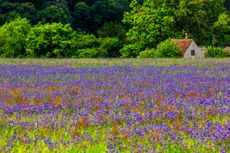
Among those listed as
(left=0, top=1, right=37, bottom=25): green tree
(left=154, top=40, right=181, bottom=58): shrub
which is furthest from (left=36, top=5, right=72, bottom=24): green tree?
(left=154, top=40, right=181, bottom=58): shrub

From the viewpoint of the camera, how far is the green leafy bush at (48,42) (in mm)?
43719

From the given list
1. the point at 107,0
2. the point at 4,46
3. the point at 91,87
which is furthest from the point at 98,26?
the point at 91,87

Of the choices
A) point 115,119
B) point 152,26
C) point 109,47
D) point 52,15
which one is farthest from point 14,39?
point 115,119

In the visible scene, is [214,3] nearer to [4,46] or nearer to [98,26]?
[98,26]

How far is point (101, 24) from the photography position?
251 ft

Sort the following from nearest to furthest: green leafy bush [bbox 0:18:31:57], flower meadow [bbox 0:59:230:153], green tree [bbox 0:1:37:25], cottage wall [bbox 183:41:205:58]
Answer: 1. flower meadow [bbox 0:59:230:153]
2. green leafy bush [bbox 0:18:31:57]
3. cottage wall [bbox 183:41:205:58]
4. green tree [bbox 0:1:37:25]

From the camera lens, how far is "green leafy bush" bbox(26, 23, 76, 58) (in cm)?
4372

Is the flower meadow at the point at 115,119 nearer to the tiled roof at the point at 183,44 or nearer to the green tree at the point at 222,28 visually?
the tiled roof at the point at 183,44

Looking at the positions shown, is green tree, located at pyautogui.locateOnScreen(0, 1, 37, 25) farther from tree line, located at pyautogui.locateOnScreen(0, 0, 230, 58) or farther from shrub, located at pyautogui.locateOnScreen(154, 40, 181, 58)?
shrub, located at pyautogui.locateOnScreen(154, 40, 181, 58)

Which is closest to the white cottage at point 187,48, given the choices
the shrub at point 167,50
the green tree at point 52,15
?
the shrub at point 167,50

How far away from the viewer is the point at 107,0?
75.1m

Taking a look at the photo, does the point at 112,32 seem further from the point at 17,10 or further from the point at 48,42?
the point at 48,42

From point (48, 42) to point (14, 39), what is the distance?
4.36m

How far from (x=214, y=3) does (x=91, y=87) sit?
5469 centimetres
